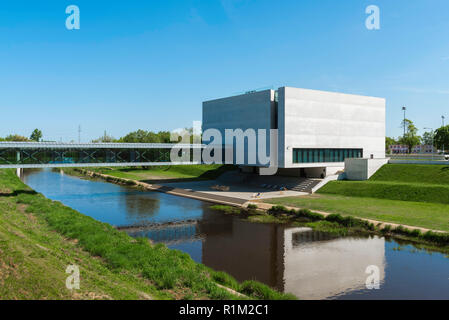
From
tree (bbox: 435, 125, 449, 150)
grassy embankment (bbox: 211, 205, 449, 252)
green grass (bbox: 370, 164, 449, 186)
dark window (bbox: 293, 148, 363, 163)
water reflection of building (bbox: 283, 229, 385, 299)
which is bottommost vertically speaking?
water reflection of building (bbox: 283, 229, 385, 299)

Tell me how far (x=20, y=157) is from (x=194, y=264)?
34729 millimetres

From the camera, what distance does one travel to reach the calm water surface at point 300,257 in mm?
16438

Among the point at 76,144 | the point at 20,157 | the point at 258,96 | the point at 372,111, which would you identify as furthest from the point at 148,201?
the point at 372,111

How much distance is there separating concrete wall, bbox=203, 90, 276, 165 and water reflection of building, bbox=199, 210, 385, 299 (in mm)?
23134

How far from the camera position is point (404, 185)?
3881cm

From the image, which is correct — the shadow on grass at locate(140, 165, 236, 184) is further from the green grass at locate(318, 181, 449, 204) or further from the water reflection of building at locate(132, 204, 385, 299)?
the water reflection of building at locate(132, 204, 385, 299)

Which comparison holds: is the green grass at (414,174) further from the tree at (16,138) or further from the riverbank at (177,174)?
the tree at (16,138)

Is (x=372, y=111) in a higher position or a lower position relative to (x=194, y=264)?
higher

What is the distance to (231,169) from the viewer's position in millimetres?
64938

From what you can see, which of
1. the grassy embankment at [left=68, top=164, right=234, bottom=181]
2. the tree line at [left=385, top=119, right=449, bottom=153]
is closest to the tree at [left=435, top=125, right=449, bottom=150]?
the tree line at [left=385, top=119, right=449, bottom=153]

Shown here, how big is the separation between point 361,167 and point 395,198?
1233 centimetres

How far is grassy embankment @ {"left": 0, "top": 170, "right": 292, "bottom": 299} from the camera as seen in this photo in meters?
11.9

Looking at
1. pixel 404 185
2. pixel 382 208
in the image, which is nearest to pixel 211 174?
pixel 404 185

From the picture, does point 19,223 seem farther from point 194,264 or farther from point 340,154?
point 340,154
